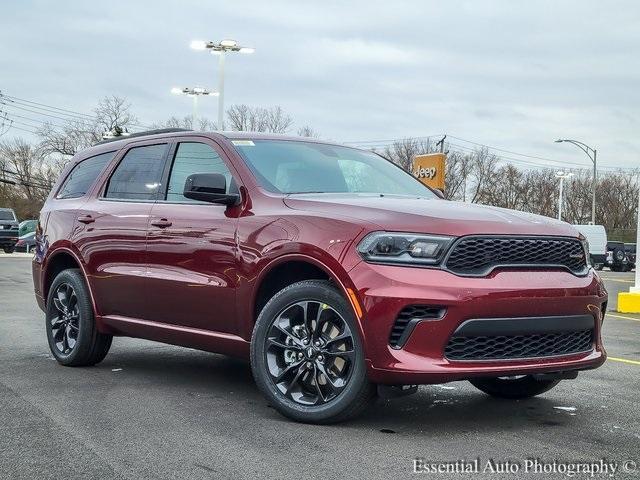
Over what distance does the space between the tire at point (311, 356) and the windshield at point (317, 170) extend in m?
0.88

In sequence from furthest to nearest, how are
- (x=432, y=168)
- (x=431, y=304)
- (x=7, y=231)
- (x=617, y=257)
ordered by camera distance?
(x=617, y=257) → (x=7, y=231) → (x=432, y=168) → (x=431, y=304)

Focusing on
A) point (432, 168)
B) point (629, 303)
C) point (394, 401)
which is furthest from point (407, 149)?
point (394, 401)

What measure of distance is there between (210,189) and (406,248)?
1.47 metres

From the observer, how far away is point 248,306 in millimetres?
5105

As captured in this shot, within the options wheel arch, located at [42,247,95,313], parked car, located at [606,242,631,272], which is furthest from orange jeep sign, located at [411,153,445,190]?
parked car, located at [606,242,631,272]

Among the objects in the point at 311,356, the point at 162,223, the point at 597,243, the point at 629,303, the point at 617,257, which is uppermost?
the point at 162,223

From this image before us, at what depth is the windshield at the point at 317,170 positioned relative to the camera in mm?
5516

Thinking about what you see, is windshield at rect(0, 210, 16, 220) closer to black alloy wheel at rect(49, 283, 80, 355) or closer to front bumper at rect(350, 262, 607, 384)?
black alloy wheel at rect(49, 283, 80, 355)

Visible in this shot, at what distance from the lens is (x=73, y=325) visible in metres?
6.77

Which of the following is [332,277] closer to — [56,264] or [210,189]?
[210,189]

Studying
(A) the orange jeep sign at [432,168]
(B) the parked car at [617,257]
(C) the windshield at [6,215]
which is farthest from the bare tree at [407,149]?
(A) the orange jeep sign at [432,168]

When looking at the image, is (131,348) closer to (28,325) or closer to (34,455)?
(28,325)

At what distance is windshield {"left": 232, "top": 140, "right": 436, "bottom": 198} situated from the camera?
552 centimetres

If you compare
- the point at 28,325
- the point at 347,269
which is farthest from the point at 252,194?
the point at 28,325
